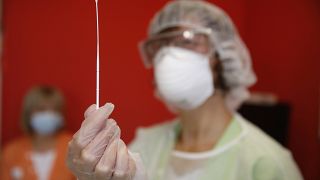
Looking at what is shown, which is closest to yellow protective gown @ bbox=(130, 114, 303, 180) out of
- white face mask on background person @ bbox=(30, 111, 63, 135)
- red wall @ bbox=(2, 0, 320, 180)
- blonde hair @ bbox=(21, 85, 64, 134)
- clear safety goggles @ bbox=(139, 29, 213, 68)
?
red wall @ bbox=(2, 0, 320, 180)

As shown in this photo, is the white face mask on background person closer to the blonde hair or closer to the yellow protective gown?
the blonde hair

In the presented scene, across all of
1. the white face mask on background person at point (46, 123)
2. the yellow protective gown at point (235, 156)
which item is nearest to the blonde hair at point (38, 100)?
the white face mask on background person at point (46, 123)

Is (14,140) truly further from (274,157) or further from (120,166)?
(120,166)

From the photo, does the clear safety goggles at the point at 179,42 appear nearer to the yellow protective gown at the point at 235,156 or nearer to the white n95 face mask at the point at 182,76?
the white n95 face mask at the point at 182,76

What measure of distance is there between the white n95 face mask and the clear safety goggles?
2 cm

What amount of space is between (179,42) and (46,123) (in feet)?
2.21

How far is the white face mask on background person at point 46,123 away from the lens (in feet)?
4.33

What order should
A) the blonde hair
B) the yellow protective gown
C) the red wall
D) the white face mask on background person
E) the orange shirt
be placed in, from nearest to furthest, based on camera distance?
the red wall
the yellow protective gown
the orange shirt
the white face mask on background person
the blonde hair

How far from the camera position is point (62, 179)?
0.78 m

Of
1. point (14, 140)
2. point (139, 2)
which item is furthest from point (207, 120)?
point (14, 140)

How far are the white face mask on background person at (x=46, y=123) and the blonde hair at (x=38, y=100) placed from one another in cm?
3

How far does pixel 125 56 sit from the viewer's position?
75cm

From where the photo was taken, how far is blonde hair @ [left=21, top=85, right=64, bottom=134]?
149cm

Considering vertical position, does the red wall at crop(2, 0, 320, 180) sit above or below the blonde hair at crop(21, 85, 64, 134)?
above
